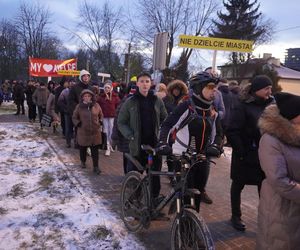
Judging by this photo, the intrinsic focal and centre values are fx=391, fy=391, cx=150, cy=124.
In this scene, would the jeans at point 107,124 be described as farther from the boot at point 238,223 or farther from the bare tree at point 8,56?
the bare tree at point 8,56

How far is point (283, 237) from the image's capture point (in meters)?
2.98

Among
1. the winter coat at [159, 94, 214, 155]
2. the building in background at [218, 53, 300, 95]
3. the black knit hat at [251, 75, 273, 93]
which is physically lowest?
the winter coat at [159, 94, 214, 155]

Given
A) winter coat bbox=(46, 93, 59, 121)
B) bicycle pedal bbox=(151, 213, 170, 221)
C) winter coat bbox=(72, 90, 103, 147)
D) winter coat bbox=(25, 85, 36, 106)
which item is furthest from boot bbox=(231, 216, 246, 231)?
winter coat bbox=(25, 85, 36, 106)

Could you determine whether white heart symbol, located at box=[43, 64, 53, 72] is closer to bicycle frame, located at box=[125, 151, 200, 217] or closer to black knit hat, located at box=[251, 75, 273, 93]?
bicycle frame, located at box=[125, 151, 200, 217]

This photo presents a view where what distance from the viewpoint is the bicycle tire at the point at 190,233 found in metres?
3.30

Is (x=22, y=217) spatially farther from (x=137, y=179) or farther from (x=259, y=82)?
(x=259, y=82)

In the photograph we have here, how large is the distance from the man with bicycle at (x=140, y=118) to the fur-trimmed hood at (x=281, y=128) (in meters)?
2.11

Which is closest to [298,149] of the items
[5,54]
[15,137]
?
[15,137]

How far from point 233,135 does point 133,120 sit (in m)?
1.29

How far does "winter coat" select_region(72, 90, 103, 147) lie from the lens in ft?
25.5

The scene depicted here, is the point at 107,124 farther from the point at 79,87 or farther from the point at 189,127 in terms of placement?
the point at 189,127

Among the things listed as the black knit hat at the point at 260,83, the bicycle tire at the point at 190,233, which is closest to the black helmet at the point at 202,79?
the black knit hat at the point at 260,83

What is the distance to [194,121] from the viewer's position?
4074 mm

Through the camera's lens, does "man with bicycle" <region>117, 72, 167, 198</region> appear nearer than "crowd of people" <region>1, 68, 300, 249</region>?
No
